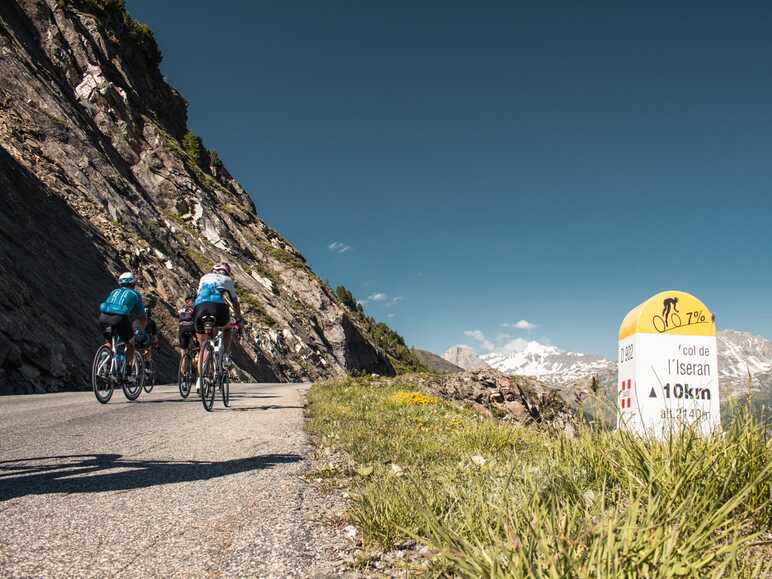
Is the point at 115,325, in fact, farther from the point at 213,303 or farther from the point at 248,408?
the point at 248,408

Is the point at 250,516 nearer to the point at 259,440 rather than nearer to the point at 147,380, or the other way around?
the point at 259,440

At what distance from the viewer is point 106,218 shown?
30.8 m

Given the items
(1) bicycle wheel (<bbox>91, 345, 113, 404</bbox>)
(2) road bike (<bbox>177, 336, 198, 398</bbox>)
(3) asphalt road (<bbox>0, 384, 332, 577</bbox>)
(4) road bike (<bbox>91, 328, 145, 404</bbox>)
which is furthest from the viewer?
(2) road bike (<bbox>177, 336, 198, 398</bbox>)

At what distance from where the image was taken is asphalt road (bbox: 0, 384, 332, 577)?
2594 mm

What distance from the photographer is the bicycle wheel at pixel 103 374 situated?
10.3 m

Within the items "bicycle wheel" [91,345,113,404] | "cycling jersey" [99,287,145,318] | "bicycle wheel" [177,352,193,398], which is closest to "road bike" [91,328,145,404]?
"bicycle wheel" [91,345,113,404]

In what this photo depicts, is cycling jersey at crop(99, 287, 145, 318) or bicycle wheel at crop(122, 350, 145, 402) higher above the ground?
cycling jersey at crop(99, 287, 145, 318)

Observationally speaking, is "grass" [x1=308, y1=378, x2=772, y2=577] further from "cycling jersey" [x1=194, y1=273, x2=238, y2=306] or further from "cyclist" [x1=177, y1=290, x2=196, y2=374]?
"cyclist" [x1=177, y1=290, x2=196, y2=374]

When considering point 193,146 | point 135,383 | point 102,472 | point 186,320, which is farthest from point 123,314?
point 193,146

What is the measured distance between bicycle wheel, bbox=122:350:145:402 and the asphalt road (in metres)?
4.25

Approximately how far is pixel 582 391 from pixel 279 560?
2.67m

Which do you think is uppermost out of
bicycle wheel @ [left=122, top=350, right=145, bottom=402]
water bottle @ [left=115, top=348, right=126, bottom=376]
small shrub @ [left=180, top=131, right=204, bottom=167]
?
small shrub @ [left=180, top=131, right=204, bottom=167]

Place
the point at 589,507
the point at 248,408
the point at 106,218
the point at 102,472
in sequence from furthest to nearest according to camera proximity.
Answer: the point at 106,218 < the point at 248,408 < the point at 102,472 < the point at 589,507

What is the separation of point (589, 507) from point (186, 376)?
466 inches
